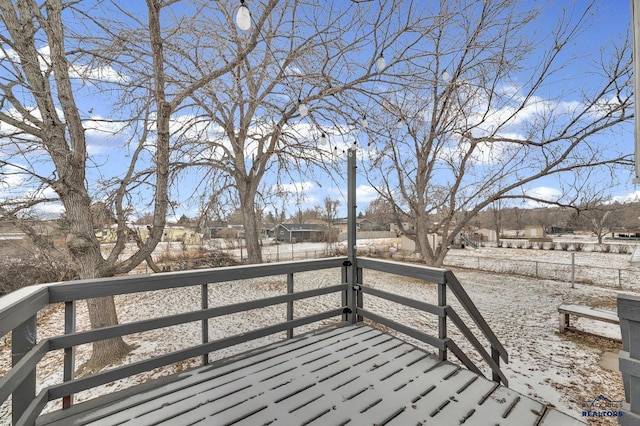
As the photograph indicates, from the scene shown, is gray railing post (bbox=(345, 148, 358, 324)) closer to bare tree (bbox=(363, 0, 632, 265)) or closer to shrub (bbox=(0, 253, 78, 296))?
bare tree (bbox=(363, 0, 632, 265))

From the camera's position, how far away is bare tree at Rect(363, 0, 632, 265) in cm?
543

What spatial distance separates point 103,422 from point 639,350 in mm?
2473

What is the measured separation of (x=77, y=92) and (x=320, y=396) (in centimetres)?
430

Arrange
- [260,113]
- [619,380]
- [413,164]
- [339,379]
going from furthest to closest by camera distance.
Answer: [413,164]
[260,113]
[619,380]
[339,379]

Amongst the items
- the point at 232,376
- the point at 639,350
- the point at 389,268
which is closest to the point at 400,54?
the point at 389,268

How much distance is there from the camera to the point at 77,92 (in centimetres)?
337

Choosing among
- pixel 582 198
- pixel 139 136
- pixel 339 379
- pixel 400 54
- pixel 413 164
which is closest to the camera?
pixel 339 379

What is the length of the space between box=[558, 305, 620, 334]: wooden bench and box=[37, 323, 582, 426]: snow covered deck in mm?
3775

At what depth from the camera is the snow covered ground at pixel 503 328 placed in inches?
128

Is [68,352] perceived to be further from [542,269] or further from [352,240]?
[542,269]

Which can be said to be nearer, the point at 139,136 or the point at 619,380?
the point at 619,380

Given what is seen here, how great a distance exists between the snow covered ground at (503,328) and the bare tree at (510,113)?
8.51ft

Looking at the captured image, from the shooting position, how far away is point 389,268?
2.50 meters

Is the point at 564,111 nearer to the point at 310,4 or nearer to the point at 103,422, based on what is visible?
the point at 310,4
